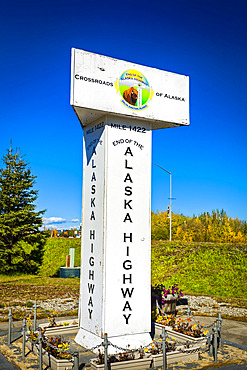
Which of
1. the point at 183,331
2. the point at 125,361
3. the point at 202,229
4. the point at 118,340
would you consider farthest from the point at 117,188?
the point at 202,229

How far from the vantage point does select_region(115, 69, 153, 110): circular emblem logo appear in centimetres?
870

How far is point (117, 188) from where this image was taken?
28.3ft

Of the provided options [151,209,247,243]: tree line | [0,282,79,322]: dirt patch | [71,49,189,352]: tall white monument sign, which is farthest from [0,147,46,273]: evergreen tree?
[71,49,189,352]: tall white monument sign

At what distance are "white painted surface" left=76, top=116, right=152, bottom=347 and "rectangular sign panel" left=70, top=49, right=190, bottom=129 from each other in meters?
0.36

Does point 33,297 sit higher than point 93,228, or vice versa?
point 93,228

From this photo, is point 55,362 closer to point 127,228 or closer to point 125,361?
point 125,361

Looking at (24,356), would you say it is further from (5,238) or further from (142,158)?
(5,238)

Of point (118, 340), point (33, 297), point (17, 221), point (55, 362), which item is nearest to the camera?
point (55, 362)

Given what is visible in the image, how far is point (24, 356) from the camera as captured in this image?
26.4 feet

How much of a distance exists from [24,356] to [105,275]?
8.45 feet

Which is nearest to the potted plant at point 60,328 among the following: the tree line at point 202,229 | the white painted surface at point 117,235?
the white painted surface at point 117,235

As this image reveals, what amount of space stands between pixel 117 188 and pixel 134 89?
2500 mm

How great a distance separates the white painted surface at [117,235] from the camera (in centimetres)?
829

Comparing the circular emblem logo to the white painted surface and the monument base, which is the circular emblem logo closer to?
the white painted surface
